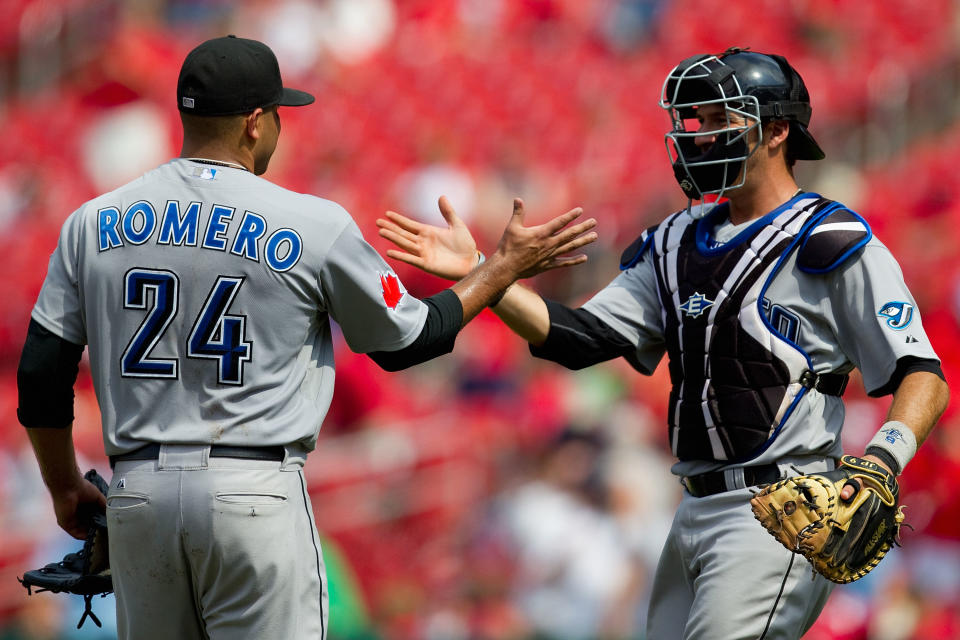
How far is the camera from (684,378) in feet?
10.3

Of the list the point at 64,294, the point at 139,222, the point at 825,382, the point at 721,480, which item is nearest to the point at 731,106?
the point at 825,382

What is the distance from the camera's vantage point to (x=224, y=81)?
8.82 feet

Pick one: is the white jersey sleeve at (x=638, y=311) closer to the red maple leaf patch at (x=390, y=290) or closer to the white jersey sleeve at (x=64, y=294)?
the red maple leaf patch at (x=390, y=290)

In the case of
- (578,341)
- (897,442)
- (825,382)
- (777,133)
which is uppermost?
(777,133)

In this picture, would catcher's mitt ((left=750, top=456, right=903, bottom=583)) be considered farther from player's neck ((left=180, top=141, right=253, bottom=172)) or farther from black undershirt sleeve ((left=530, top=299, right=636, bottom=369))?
player's neck ((left=180, top=141, right=253, bottom=172))

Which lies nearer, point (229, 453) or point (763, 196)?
point (229, 453)

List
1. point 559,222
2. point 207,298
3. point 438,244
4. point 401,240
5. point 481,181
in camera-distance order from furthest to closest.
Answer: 1. point 481,181
2. point 438,244
3. point 401,240
4. point 559,222
5. point 207,298

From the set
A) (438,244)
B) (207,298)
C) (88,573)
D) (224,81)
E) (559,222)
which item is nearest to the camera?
(207,298)

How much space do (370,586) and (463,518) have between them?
69 cm

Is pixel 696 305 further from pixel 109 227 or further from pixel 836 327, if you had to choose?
pixel 109 227

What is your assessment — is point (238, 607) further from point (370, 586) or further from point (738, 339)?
point (370, 586)

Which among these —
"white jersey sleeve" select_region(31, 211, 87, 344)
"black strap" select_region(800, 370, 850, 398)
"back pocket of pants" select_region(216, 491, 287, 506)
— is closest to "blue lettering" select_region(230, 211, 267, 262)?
"white jersey sleeve" select_region(31, 211, 87, 344)

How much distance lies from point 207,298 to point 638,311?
1309 millimetres

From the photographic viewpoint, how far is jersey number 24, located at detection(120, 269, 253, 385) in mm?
2586
